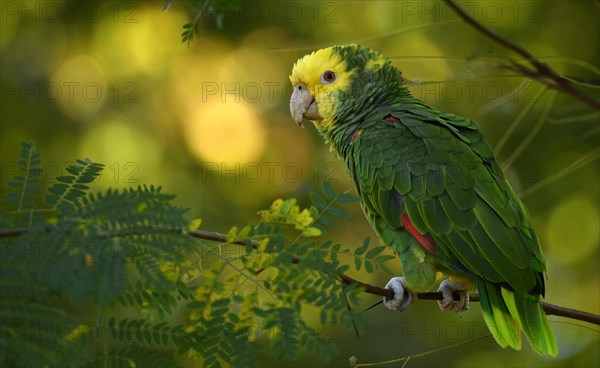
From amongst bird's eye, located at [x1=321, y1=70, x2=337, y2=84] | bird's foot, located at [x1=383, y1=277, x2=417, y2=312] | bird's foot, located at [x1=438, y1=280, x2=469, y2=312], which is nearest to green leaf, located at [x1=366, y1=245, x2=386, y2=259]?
bird's foot, located at [x1=383, y1=277, x2=417, y2=312]

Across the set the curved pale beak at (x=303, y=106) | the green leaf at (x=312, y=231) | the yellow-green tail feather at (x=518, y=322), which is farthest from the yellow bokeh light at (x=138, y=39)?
the green leaf at (x=312, y=231)

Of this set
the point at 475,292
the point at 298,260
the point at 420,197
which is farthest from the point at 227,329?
the point at 475,292

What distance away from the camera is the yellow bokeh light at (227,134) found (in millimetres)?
4793

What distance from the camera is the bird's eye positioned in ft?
8.11

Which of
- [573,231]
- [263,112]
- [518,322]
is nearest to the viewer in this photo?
[518,322]

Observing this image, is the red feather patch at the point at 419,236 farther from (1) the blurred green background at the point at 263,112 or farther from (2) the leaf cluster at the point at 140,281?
(1) the blurred green background at the point at 263,112

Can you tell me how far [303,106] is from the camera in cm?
254

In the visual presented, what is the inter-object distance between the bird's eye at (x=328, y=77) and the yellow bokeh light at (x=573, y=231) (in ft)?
6.48

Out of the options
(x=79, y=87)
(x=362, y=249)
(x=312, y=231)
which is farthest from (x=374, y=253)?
(x=79, y=87)

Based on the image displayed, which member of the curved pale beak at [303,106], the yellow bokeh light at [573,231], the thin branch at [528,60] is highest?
the thin branch at [528,60]

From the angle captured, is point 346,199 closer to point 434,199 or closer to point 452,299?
point 434,199

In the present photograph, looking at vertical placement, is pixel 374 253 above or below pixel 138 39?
below

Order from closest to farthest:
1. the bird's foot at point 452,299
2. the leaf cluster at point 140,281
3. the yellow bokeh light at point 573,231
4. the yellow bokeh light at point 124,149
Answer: the leaf cluster at point 140,281 → the bird's foot at point 452,299 → the yellow bokeh light at point 573,231 → the yellow bokeh light at point 124,149

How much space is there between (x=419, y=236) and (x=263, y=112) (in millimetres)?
3020
